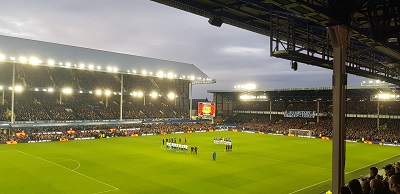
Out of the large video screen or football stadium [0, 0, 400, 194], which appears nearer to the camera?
football stadium [0, 0, 400, 194]

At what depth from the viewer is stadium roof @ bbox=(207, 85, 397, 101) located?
63719 millimetres

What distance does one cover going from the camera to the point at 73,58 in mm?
66062

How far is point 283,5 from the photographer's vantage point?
9.30 meters

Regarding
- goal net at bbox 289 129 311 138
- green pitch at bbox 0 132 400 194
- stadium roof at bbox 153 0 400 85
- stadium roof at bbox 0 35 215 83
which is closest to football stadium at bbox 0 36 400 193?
green pitch at bbox 0 132 400 194

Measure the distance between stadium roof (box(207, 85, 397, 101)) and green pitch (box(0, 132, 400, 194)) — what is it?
74.0 ft

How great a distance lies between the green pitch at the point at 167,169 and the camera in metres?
23.1

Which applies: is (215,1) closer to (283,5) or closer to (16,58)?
(283,5)

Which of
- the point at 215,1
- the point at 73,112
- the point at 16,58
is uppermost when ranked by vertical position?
the point at 16,58

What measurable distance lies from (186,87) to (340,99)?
82894 mm

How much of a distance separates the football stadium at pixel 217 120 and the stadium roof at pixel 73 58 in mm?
316

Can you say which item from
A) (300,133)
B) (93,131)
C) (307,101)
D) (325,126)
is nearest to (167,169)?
(93,131)

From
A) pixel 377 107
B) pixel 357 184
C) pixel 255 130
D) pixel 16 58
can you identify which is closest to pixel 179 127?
pixel 255 130

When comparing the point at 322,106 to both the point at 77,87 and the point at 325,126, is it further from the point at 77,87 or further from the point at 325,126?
the point at 77,87

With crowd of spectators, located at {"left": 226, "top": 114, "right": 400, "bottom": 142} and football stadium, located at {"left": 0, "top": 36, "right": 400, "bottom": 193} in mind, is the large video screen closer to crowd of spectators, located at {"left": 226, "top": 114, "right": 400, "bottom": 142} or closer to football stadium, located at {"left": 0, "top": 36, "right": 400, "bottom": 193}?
football stadium, located at {"left": 0, "top": 36, "right": 400, "bottom": 193}
